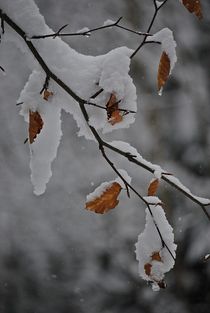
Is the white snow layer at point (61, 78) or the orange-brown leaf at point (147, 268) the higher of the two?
the white snow layer at point (61, 78)

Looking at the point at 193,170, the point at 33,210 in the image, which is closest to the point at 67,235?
the point at 33,210

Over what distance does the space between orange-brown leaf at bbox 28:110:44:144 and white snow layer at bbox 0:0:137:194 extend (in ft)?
0.07

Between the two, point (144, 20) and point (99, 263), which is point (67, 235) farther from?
point (144, 20)

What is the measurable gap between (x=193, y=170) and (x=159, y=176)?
4273mm

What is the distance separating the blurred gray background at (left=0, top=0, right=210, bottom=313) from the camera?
536 cm

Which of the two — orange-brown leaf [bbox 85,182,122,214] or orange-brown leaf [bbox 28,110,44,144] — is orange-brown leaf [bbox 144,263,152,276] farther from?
orange-brown leaf [bbox 28,110,44,144]

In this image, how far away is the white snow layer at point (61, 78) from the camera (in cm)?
106

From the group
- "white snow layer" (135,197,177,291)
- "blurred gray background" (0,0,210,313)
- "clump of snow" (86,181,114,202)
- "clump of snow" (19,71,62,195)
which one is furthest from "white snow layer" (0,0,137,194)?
"blurred gray background" (0,0,210,313)

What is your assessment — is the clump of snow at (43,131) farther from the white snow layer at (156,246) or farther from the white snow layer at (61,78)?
the white snow layer at (156,246)

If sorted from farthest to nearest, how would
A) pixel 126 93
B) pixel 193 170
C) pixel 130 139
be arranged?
pixel 130 139, pixel 193 170, pixel 126 93

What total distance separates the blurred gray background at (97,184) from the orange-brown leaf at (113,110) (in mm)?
4202

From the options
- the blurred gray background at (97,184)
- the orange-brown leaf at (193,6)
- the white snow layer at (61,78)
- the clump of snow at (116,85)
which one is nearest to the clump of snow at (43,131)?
the white snow layer at (61,78)

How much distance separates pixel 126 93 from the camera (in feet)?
3.49

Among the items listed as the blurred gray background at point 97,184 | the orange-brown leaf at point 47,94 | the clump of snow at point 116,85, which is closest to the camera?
the clump of snow at point 116,85
